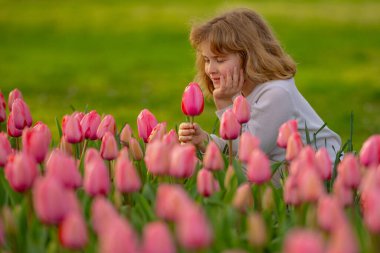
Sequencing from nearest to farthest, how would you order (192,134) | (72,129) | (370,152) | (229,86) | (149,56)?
(370,152) < (72,129) < (192,134) < (229,86) < (149,56)

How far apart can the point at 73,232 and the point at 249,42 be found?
8.18ft

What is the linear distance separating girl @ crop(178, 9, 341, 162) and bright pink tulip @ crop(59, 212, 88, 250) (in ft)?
6.43

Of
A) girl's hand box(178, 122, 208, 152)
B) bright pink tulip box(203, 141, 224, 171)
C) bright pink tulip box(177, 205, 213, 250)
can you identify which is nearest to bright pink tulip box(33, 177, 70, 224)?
bright pink tulip box(177, 205, 213, 250)

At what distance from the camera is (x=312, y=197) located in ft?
8.34

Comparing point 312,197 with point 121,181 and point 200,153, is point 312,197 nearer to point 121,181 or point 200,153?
point 121,181

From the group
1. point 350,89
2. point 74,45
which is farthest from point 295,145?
point 74,45

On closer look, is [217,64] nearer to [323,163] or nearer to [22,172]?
[323,163]

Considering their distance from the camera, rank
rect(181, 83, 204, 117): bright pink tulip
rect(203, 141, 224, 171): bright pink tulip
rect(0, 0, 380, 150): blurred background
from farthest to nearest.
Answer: rect(0, 0, 380, 150): blurred background < rect(181, 83, 204, 117): bright pink tulip < rect(203, 141, 224, 171): bright pink tulip

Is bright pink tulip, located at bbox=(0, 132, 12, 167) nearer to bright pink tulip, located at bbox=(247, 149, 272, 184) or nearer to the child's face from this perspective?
bright pink tulip, located at bbox=(247, 149, 272, 184)

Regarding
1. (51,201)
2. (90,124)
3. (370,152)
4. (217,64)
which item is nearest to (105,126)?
(90,124)

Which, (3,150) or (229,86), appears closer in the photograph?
(3,150)

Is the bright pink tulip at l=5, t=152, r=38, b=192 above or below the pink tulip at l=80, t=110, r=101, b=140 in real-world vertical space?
above

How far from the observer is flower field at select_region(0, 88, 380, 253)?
2.20 metres

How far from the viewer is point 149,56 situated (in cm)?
1337
